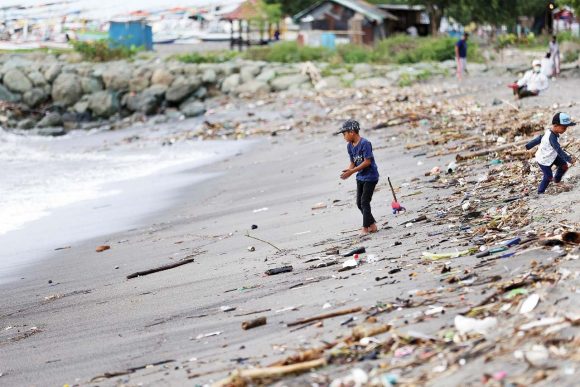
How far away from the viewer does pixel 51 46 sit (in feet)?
143

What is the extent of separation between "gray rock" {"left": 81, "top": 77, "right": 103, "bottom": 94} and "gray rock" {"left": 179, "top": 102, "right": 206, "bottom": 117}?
5.03 m

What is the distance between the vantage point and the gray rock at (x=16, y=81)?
36969 mm

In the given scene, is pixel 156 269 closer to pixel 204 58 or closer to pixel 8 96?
pixel 204 58

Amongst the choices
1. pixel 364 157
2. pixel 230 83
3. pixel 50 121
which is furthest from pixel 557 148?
pixel 50 121

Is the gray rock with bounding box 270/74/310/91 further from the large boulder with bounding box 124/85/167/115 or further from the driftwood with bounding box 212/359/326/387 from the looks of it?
the driftwood with bounding box 212/359/326/387

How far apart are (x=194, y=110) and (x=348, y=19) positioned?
20671 mm

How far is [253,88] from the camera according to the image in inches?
1271

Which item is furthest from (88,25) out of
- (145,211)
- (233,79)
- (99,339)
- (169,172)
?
(99,339)

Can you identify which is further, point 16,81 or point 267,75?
point 16,81

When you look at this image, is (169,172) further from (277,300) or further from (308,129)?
(277,300)

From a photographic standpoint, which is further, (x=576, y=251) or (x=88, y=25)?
(x=88, y=25)

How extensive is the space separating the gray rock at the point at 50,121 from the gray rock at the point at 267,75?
7.19 metres

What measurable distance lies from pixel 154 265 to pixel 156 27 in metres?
38.7

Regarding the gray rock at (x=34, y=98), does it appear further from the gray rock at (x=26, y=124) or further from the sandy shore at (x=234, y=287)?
the sandy shore at (x=234, y=287)
